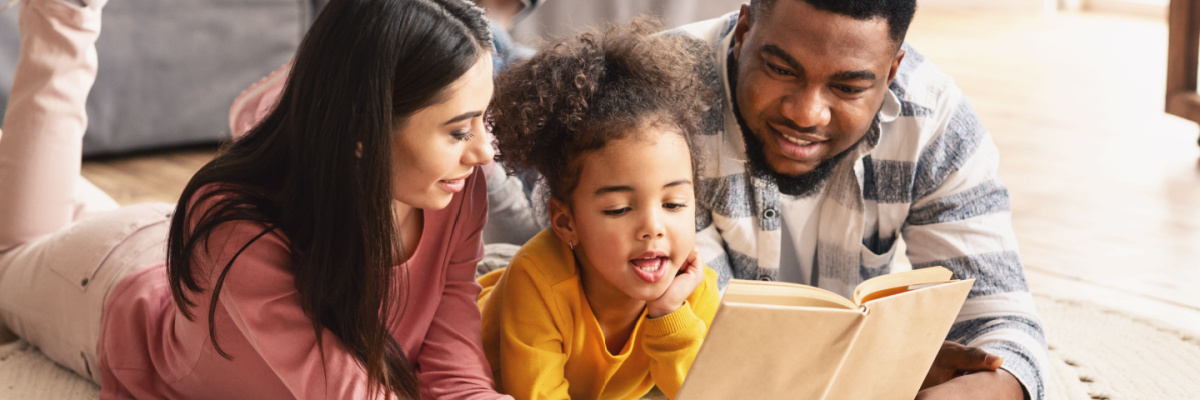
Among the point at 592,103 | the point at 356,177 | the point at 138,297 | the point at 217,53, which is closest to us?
the point at 356,177

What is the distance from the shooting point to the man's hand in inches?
43.0

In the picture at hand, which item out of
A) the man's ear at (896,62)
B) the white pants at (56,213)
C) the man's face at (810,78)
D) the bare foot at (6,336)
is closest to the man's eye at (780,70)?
the man's face at (810,78)

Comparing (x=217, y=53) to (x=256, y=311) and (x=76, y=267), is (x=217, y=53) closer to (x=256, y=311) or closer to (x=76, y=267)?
(x=76, y=267)

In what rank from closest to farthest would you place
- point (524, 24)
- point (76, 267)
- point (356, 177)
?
point (356, 177), point (76, 267), point (524, 24)

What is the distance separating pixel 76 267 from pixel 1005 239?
1148 mm

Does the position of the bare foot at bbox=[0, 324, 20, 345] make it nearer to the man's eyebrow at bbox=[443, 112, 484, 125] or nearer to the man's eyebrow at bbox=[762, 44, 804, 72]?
the man's eyebrow at bbox=[443, 112, 484, 125]

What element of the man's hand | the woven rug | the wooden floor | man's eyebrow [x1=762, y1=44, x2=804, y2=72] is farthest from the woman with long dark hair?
the wooden floor

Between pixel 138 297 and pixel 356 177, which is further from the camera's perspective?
pixel 138 297

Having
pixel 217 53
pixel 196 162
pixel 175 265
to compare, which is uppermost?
pixel 175 265

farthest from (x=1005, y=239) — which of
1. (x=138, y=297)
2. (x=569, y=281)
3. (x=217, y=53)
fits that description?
(x=217, y=53)

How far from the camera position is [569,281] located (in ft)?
3.72

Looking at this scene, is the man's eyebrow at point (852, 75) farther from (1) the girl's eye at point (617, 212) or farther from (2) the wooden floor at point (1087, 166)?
(2) the wooden floor at point (1087, 166)

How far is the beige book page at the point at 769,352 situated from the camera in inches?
32.7

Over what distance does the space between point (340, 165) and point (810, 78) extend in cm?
54
